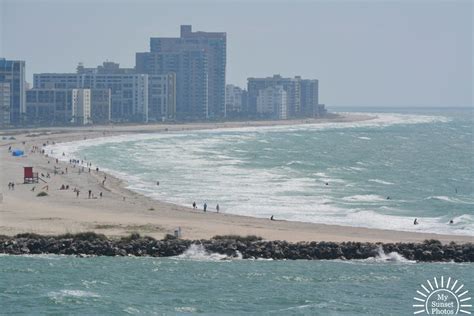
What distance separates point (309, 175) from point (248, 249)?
41060mm

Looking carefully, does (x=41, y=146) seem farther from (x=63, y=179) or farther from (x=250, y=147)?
(x=63, y=179)

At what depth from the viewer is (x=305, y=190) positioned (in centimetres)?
7250

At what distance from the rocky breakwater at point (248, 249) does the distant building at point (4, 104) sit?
126334 millimetres

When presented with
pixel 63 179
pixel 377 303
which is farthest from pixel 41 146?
pixel 377 303

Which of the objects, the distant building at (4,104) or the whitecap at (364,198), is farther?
the distant building at (4,104)

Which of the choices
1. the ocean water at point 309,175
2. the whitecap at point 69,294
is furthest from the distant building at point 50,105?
the whitecap at point 69,294

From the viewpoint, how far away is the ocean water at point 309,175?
60344mm

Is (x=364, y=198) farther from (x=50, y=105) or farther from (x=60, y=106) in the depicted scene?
(x=50, y=105)

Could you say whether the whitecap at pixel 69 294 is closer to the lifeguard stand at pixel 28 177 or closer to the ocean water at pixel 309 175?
the ocean water at pixel 309 175

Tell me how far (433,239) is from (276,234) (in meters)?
7.07

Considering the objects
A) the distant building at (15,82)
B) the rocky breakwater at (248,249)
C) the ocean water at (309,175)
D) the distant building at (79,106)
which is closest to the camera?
the rocky breakwater at (248,249)

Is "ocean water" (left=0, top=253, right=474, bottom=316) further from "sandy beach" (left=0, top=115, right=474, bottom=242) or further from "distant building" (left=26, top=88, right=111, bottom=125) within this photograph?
"distant building" (left=26, top=88, right=111, bottom=125)

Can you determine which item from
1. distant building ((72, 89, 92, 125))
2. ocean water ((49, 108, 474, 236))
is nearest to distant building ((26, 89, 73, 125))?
distant building ((72, 89, 92, 125))

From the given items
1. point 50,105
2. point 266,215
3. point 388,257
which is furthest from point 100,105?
point 388,257
